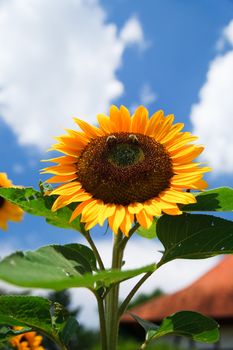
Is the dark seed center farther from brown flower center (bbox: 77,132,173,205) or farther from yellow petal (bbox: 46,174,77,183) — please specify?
yellow petal (bbox: 46,174,77,183)

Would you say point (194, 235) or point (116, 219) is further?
point (194, 235)

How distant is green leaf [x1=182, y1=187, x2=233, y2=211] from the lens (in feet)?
5.17

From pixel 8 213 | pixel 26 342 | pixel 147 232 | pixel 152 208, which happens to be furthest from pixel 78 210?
pixel 8 213

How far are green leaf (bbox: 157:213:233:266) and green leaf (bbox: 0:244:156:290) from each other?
20 centimetres

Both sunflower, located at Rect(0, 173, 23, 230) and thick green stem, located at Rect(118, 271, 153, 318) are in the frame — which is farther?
sunflower, located at Rect(0, 173, 23, 230)

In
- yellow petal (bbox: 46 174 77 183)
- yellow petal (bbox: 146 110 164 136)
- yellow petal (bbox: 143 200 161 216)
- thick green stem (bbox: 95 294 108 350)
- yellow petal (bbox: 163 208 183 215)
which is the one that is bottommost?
thick green stem (bbox: 95 294 108 350)

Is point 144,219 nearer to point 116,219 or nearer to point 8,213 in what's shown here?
point 116,219

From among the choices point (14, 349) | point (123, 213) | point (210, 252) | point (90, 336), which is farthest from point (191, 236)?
point (90, 336)

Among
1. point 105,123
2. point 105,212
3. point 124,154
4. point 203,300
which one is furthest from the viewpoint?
point 203,300

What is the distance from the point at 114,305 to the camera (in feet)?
5.14

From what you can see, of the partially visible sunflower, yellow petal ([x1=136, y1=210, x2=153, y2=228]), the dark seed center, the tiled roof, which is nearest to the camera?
yellow petal ([x1=136, y1=210, x2=153, y2=228])

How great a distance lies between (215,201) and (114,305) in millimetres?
375

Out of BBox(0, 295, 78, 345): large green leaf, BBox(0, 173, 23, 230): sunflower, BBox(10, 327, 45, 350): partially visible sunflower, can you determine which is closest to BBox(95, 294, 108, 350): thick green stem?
BBox(0, 295, 78, 345): large green leaf

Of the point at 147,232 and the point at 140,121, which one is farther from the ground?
the point at 140,121
